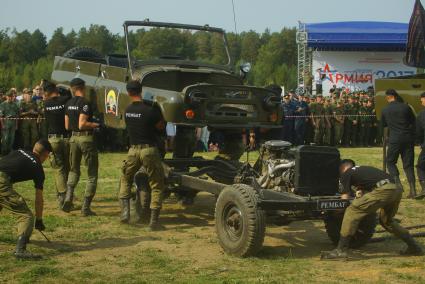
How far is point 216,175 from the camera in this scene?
913 cm

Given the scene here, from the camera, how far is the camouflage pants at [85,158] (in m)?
9.27

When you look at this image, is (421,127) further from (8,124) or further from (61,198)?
(8,124)

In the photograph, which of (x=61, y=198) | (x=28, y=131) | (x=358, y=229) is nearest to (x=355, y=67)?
(x=28, y=131)

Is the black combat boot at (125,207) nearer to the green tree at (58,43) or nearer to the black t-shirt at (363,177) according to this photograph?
the black t-shirt at (363,177)

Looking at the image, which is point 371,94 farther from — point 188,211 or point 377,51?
point 188,211

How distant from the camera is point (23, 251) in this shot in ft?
22.3

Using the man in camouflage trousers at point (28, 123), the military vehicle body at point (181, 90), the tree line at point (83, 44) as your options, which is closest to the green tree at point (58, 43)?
the tree line at point (83, 44)

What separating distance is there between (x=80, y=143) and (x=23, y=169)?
91.3 inches

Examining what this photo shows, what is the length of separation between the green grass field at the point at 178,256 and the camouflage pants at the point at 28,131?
7.35 m

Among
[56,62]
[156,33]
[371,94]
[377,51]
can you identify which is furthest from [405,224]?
[377,51]

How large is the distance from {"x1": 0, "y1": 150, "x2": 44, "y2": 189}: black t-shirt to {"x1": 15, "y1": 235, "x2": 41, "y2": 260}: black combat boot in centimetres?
55

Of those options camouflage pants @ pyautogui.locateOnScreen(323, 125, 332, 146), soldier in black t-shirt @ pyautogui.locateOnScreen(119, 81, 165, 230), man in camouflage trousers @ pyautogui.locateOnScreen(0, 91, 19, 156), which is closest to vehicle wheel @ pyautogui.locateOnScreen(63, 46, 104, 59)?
soldier in black t-shirt @ pyautogui.locateOnScreen(119, 81, 165, 230)

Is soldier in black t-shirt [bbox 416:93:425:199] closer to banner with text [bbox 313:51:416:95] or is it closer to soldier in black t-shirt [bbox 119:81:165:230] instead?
soldier in black t-shirt [bbox 119:81:165:230]

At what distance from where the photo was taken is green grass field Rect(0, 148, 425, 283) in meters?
6.23
